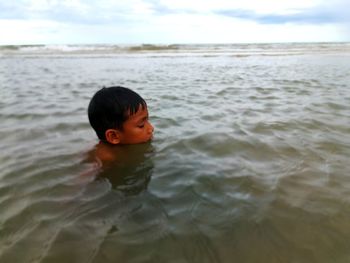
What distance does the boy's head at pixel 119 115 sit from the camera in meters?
3.30

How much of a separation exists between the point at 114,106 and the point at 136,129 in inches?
12.6

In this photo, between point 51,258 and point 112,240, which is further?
point 112,240

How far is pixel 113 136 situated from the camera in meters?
3.46

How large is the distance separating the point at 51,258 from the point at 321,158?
2387 millimetres

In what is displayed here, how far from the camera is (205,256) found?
176 cm

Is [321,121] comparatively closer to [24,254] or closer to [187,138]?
[187,138]

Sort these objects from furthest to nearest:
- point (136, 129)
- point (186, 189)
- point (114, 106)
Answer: point (136, 129), point (114, 106), point (186, 189)

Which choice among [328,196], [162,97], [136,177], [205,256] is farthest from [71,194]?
[162,97]

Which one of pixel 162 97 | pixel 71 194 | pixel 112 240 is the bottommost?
pixel 162 97

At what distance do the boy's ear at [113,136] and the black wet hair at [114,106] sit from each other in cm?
4

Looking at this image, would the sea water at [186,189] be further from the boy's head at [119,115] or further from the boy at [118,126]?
the boy's head at [119,115]

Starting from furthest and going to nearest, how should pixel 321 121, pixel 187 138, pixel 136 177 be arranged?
pixel 321 121, pixel 187 138, pixel 136 177

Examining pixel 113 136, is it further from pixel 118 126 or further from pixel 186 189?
pixel 186 189

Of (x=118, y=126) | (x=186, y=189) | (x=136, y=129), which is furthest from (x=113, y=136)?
(x=186, y=189)
